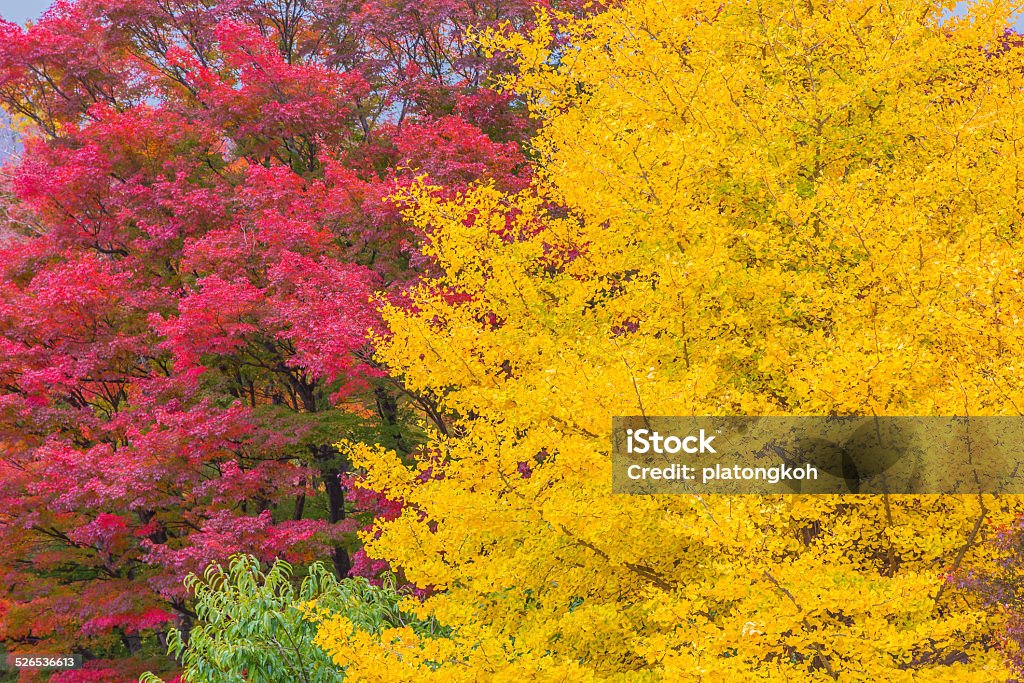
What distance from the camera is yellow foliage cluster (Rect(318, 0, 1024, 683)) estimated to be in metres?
5.05

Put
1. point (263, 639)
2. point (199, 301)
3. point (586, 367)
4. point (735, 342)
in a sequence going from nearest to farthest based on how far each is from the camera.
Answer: point (586, 367) < point (735, 342) < point (263, 639) < point (199, 301)

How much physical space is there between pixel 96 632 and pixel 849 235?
39.5ft

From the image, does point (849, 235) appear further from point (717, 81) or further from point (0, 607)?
point (0, 607)

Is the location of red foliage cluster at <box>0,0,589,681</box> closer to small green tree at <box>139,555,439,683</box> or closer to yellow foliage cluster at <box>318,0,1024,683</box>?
small green tree at <box>139,555,439,683</box>

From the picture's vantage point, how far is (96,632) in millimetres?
13148

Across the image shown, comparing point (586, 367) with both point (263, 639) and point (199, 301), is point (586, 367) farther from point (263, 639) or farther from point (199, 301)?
point (199, 301)

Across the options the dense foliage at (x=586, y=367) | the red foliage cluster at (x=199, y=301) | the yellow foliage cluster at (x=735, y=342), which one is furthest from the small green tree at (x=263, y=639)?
the red foliage cluster at (x=199, y=301)

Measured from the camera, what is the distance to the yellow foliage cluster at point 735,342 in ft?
16.6

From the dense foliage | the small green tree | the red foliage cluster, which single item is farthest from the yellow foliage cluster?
the red foliage cluster

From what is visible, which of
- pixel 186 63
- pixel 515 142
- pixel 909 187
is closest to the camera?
pixel 909 187

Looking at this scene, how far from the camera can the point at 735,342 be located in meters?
6.04

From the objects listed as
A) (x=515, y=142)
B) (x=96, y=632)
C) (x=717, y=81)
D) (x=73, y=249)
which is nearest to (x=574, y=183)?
(x=717, y=81)

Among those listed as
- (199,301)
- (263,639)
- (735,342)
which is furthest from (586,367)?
(199,301)

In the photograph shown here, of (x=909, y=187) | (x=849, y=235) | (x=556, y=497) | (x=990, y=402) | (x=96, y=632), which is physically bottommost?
(x=96, y=632)
